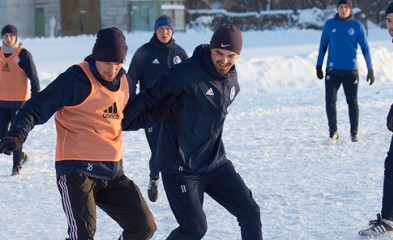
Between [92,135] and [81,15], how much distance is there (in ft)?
117

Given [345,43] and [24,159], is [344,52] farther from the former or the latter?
[24,159]

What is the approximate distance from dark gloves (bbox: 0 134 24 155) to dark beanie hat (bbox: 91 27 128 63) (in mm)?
653

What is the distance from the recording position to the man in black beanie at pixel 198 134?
15.4ft

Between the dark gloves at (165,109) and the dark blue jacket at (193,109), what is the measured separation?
1.0 inches

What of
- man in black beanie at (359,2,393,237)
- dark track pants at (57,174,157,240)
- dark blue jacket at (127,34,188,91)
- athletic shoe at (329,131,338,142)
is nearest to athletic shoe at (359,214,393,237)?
man in black beanie at (359,2,393,237)

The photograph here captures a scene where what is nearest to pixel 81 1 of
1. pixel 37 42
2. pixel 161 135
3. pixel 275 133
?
pixel 37 42

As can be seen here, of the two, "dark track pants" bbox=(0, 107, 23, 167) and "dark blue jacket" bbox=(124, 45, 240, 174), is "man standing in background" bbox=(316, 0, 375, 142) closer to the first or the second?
"dark track pants" bbox=(0, 107, 23, 167)

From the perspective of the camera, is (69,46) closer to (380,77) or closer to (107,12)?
(107,12)

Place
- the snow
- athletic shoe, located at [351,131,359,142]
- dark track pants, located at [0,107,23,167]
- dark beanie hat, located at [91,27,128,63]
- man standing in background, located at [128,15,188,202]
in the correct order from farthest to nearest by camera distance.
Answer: athletic shoe, located at [351,131,359,142] < dark track pants, located at [0,107,23,167] < man standing in background, located at [128,15,188,202] < the snow < dark beanie hat, located at [91,27,128,63]

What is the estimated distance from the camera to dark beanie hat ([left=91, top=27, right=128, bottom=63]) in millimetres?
4633

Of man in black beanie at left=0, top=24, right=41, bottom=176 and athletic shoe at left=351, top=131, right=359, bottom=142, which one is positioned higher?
man in black beanie at left=0, top=24, right=41, bottom=176

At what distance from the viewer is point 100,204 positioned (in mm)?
4770

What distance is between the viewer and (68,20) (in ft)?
131

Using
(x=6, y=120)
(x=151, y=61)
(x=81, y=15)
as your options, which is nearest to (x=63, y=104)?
(x=151, y=61)
